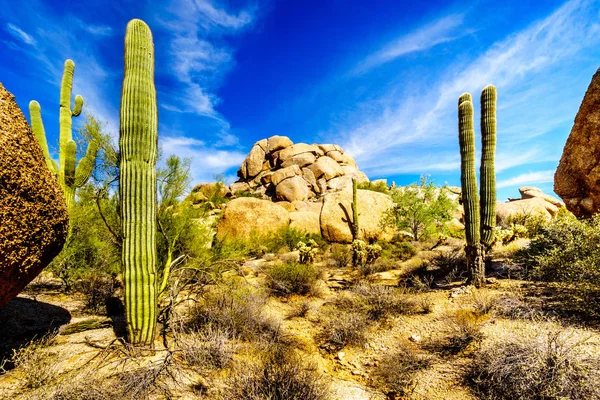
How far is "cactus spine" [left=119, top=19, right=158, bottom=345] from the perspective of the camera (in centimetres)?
425

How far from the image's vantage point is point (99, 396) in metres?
2.92

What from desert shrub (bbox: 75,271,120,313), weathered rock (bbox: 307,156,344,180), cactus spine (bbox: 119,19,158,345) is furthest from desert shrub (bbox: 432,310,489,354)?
weathered rock (bbox: 307,156,344,180)

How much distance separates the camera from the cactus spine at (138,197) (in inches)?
167

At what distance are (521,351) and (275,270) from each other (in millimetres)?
5725

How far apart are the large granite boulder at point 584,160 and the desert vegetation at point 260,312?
2469 mm

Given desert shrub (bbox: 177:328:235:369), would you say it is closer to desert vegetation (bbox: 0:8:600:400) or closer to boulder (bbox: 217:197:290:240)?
desert vegetation (bbox: 0:8:600:400)

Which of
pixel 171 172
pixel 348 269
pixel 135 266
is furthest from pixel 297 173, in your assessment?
pixel 135 266

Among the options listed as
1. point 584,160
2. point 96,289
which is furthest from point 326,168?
point 96,289

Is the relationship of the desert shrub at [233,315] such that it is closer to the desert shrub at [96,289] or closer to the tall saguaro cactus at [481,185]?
the desert shrub at [96,289]

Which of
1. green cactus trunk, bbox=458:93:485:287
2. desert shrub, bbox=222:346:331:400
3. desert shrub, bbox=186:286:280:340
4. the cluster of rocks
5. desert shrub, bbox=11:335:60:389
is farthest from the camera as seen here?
the cluster of rocks

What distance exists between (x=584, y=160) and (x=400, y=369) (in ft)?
30.5

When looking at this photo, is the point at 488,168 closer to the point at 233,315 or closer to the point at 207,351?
the point at 233,315

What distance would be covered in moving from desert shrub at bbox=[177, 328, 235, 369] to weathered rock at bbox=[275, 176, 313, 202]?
2625 cm

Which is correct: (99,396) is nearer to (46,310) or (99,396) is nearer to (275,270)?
(46,310)
